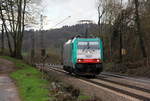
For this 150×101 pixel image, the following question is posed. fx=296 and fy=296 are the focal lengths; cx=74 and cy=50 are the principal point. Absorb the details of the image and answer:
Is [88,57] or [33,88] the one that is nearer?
[33,88]

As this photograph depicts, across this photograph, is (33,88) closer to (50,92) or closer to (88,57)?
(50,92)

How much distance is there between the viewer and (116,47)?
177 feet

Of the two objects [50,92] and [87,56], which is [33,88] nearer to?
[50,92]

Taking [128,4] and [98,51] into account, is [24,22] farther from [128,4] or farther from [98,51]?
[98,51]

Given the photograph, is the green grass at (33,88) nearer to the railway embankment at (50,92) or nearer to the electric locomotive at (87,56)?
the railway embankment at (50,92)

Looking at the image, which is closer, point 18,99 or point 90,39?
point 18,99

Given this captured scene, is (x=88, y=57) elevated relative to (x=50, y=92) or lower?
elevated

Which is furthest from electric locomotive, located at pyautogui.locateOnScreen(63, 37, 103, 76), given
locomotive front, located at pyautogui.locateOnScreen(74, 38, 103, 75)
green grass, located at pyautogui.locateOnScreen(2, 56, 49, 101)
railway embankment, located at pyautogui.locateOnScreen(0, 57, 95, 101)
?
railway embankment, located at pyautogui.locateOnScreen(0, 57, 95, 101)


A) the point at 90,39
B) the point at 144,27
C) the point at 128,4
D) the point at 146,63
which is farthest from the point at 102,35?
the point at 90,39

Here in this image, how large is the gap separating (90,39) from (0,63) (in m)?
14.2

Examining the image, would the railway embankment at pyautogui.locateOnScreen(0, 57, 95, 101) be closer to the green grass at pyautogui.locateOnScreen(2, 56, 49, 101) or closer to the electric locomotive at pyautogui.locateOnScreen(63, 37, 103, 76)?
the green grass at pyautogui.locateOnScreen(2, 56, 49, 101)

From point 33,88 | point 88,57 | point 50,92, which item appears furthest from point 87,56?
point 50,92

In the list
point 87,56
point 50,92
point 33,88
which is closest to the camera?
point 50,92

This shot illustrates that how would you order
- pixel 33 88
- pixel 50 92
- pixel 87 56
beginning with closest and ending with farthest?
pixel 50 92 → pixel 33 88 → pixel 87 56
